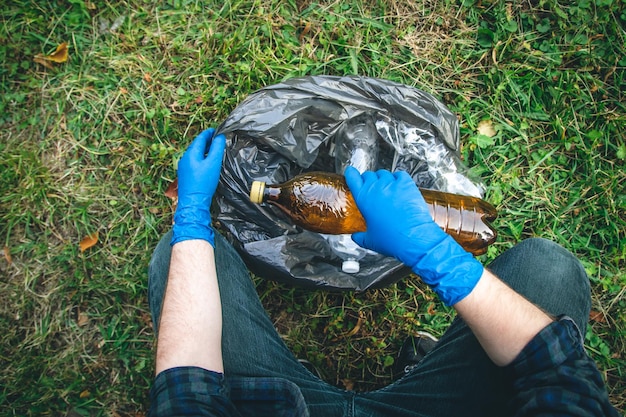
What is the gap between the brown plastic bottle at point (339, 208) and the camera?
1.42 metres

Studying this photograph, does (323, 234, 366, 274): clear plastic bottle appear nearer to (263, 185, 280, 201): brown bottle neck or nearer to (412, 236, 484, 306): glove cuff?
(263, 185, 280, 201): brown bottle neck

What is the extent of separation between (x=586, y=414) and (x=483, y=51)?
156 cm

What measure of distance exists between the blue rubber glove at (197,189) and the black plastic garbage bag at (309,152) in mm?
49

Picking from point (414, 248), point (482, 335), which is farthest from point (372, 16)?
point (482, 335)

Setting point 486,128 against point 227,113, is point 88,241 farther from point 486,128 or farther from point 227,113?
point 486,128

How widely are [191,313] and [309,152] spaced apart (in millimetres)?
719

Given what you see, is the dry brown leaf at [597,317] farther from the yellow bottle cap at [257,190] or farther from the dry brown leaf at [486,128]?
the yellow bottle cap at [257,190]

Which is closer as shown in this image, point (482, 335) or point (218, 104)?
point (482, 335)

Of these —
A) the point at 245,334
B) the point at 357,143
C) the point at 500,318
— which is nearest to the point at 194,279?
the point at 245,334

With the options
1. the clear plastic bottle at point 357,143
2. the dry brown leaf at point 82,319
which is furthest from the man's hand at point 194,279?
the dry brown leaf at point 82,319

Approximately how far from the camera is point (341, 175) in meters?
1.51

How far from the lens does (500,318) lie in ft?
3.62

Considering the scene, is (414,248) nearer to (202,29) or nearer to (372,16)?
(372,16)

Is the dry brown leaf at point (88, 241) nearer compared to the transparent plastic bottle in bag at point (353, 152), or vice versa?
the transparent plastic bottle in bag at point (353, 152)
